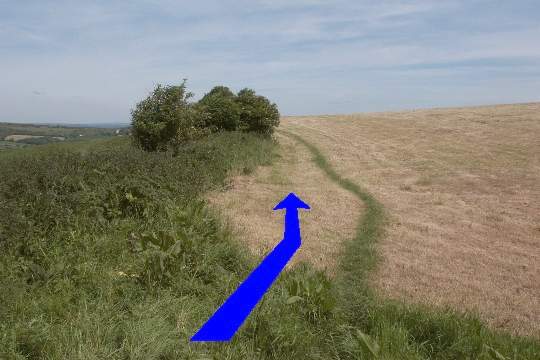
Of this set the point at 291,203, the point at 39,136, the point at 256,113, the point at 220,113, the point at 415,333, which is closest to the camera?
the point at 415,333

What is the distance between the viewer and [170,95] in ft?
51.1

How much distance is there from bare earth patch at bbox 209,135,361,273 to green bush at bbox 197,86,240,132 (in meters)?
4.87

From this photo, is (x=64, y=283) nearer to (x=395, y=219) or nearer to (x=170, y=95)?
(x=395, y=219)

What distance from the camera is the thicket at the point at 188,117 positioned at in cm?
1551

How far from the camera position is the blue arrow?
4.23 meters

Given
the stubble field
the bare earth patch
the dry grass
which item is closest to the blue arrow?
the bare earth patch

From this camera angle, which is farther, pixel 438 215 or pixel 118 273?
pixel 438 215

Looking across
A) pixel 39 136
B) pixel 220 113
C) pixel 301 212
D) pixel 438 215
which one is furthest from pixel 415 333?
pixel 39 136

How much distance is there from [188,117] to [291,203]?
6523mm

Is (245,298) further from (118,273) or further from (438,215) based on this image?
(438,215)

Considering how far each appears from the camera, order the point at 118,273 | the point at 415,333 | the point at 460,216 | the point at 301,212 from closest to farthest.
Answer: the point at 415,333, the point at 118,273, the point at 460,216, the point at 301,212

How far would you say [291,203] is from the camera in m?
11.3

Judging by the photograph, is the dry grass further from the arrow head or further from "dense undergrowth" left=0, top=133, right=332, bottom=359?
"dense undergrowth" left=0, top=133, right=332, bottom=359

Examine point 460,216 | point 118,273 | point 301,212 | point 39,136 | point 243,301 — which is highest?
point 39,136
